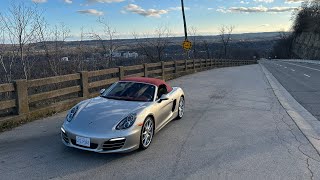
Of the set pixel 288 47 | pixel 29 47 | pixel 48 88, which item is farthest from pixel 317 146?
pixel 288 47

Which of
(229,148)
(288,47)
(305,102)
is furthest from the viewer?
(288,47)

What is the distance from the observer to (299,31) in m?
108

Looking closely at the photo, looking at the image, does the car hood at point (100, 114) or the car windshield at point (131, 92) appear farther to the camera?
the car windshield at point (131, 92)

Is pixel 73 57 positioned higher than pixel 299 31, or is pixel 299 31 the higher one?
pixel 299 31

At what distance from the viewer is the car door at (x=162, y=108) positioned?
6.23 m

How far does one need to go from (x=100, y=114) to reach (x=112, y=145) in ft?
2.38

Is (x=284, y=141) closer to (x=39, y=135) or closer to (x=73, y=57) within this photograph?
(x=39, y=135)

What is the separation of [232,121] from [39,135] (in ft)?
14.8

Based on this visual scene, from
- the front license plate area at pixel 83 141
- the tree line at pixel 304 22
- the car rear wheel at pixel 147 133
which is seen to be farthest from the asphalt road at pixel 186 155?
the tree line at pixel 304 22

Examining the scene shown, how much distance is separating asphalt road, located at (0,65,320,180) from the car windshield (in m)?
0.89

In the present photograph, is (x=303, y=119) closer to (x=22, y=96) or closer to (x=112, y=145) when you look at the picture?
(x=112, y=145)

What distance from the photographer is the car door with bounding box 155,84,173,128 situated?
245 inches

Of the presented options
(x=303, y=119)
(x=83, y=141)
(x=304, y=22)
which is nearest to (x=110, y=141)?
(x=83, y=141)

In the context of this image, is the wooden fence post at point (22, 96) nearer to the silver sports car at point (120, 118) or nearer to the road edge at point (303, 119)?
the silver sports car at point (120, 118)
